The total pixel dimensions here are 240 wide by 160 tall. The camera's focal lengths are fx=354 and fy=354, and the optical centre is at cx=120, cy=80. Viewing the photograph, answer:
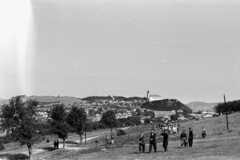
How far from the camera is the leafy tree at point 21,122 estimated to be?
182 feet

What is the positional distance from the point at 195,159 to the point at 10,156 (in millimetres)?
41572

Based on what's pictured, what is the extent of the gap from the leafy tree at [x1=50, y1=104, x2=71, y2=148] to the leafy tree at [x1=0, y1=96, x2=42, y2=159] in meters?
6.73

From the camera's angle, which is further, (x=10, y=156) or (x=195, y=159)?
(x=10, y=156)

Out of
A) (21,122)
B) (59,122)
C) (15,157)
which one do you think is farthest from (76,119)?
(21,122)

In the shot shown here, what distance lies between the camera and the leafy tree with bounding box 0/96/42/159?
55531 millimetres

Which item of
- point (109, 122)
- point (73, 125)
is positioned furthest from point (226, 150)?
point (109, 122)

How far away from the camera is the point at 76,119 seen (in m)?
73.6

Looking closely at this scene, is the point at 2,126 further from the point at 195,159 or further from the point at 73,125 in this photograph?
the point at 195,159

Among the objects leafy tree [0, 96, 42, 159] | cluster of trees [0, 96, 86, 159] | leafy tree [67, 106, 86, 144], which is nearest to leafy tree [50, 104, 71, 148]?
cluster of trees [0, 96, 86, 159]

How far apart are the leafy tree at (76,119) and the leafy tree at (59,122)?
212 inches

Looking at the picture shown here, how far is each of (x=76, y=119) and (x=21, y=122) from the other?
19.0 m

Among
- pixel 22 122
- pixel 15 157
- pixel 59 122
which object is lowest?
pixel 15 157

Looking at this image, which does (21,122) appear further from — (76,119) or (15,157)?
(76,119)

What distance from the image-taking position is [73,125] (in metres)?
73.6
